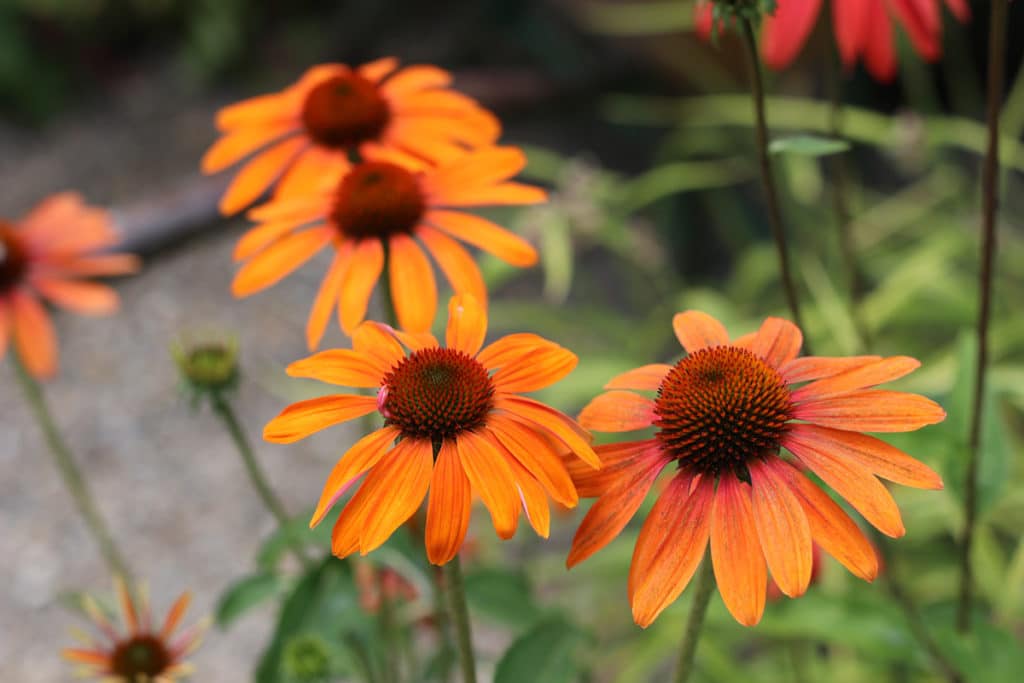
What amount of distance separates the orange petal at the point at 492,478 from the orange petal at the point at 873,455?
154 millimetres

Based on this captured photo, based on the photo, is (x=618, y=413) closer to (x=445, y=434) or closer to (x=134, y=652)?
(x=445, y=434)

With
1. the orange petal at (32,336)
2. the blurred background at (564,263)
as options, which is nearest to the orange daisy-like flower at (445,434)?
the blurred background at (564,263)

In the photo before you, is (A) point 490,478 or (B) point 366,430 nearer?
(A) point 490,478

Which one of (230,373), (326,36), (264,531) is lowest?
(230,373)

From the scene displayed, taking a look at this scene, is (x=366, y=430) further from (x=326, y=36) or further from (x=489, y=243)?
(x=326, y=36)

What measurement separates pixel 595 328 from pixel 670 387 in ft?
5.02

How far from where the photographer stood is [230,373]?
2.64 feet

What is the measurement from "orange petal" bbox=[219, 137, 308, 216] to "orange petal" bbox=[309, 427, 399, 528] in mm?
345

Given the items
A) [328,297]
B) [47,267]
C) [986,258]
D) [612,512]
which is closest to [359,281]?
[328,297]

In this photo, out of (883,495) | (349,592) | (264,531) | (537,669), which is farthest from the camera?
(264,531)

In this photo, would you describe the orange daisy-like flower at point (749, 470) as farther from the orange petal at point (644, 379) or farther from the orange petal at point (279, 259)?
the orange petal at point (279, 259)

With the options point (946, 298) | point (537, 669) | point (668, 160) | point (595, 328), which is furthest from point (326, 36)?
point (537, 669)

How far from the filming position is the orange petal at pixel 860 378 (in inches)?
20.9

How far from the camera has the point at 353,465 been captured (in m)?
0.50
